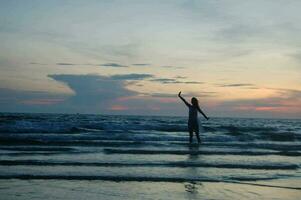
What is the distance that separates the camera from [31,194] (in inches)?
294

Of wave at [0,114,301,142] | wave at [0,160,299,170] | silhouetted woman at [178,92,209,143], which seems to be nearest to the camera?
wave at [0,160,299,170]

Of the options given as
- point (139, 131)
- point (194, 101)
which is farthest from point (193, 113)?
point (139, 131)

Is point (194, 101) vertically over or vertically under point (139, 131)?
over

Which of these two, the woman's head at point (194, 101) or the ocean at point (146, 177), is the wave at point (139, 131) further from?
the ocean at point (146, 177)

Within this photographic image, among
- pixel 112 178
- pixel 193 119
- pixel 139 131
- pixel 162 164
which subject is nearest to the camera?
pixel 112 178

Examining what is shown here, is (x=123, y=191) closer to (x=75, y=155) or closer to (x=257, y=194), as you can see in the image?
(x=257, y=194)

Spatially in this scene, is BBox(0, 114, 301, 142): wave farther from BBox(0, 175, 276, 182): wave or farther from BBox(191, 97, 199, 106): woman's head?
BBox(0, 175, 276, 182): wave

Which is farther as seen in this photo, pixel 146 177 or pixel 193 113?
pixel 193 113

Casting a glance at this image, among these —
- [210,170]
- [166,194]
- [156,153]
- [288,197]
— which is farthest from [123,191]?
[156,153]

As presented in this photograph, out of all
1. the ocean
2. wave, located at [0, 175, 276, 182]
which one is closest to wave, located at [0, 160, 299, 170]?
the ocean

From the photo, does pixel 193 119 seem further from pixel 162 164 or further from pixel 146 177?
pixel 146 177

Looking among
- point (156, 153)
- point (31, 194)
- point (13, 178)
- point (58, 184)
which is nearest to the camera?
point (31, 194)

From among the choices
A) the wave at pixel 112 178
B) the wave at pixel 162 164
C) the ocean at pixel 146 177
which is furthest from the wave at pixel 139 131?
the wave at pixel 112 178

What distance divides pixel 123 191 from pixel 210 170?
135 inches
